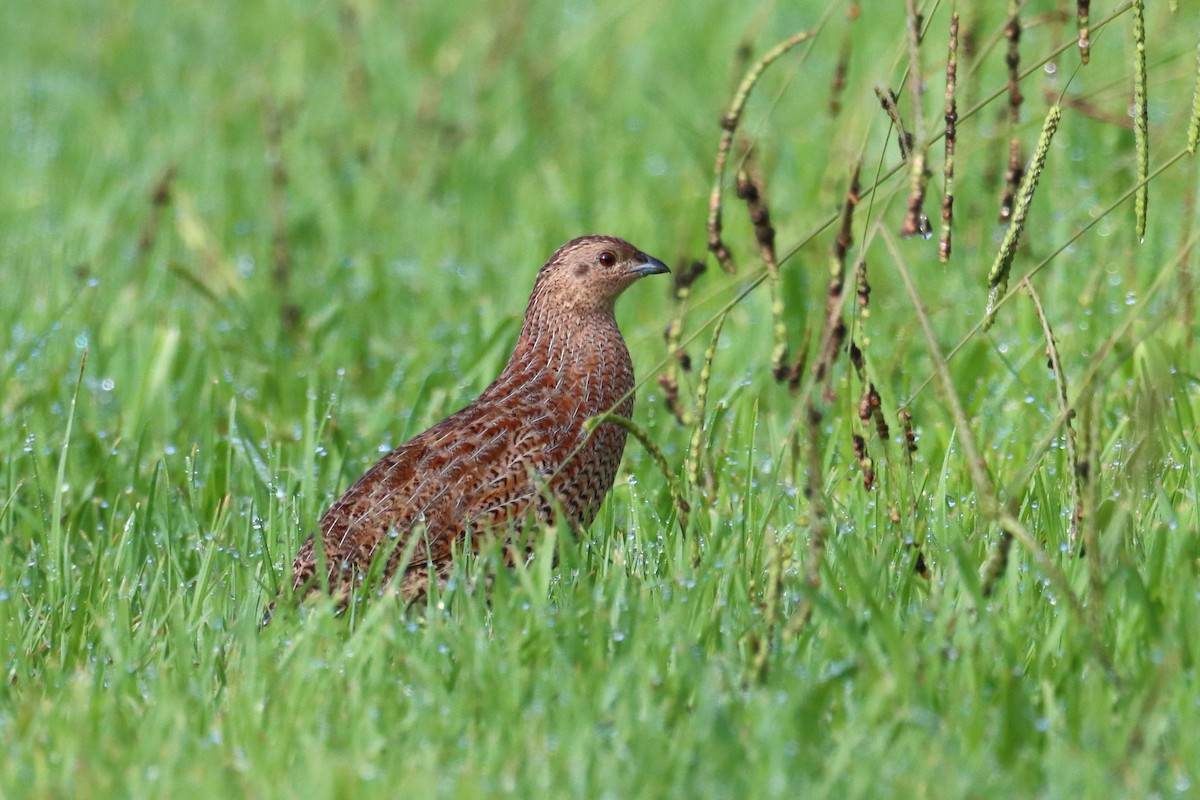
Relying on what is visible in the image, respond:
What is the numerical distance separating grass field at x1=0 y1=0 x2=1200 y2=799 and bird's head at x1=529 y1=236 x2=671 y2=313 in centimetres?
35

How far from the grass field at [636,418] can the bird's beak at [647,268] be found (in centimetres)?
32

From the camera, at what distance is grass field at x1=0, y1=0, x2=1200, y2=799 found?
336 centimetres

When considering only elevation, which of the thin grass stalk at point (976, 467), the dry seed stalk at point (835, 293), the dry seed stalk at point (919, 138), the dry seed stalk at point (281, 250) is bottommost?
the thin grass stalk at point (976, 467)

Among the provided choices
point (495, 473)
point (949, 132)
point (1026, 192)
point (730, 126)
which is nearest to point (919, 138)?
point (949, 132)

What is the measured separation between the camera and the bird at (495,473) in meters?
4.56

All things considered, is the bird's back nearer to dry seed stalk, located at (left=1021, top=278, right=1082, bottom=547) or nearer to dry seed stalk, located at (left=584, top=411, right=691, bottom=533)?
dry seed stalk, located at (left=584, top=411, right=691, bottom=533)

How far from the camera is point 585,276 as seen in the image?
532 cm

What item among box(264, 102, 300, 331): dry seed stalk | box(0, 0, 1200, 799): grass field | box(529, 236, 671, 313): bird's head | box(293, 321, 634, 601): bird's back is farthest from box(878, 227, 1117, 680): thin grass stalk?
box(264, 102, 300, 331): dry seed stalk

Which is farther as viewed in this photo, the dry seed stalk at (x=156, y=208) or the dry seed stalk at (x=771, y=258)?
the dry seed stalk at (x=156, y=208)

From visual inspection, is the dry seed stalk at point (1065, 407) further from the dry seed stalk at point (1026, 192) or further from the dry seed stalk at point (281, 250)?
the dry seed stalk at point (281, 250)

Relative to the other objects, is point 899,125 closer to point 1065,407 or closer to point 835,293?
point 835,293

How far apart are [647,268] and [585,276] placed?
0.85ft

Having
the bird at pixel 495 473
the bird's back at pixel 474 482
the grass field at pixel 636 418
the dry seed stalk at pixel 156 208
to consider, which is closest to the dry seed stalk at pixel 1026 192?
the grass field at pixel 636 418

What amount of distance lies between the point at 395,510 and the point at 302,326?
2.92 m
